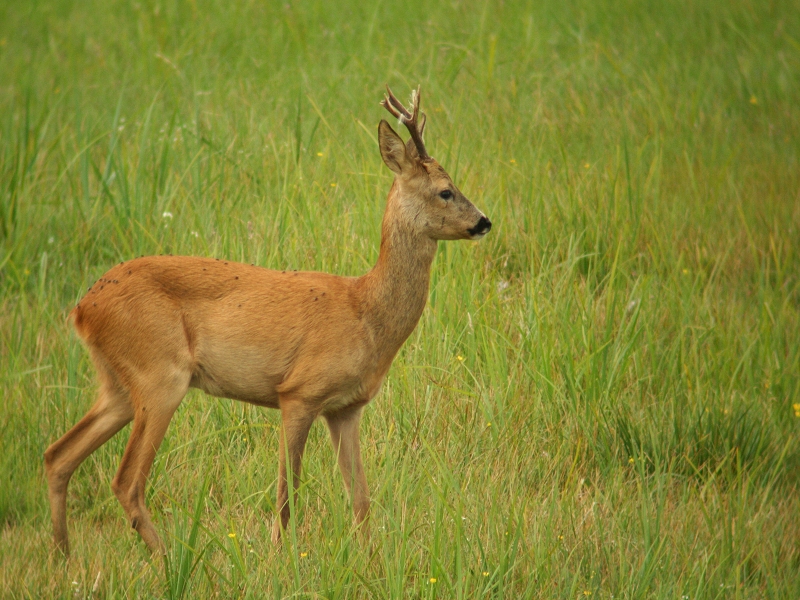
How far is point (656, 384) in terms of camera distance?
5.73 metres

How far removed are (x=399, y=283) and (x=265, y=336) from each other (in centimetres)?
68

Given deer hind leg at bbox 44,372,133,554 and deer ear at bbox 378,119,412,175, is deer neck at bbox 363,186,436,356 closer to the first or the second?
deer ear at bbox 378,119,412,175

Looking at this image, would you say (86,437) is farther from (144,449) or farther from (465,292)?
(465,292)

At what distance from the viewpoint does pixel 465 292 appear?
19.4 feet

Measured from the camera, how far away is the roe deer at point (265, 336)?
4.51 m

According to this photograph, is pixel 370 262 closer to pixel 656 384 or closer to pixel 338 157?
pixel 338 157

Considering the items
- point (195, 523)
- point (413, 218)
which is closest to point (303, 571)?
point (195, 523)

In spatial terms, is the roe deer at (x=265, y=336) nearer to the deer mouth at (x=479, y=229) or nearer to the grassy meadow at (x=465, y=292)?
the deer mouth at (x=479, y=229)

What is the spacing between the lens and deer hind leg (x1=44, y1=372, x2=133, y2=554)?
470 cm

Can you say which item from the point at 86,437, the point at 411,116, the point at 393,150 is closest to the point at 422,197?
the point at 393,150

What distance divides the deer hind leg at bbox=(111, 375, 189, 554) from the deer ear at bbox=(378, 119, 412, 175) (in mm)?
1404

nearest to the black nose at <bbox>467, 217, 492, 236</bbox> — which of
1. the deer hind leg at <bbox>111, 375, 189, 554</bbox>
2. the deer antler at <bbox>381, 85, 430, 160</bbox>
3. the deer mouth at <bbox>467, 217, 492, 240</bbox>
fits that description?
the deer mouth at <bbox>467, 217, 492, 240</bbox>

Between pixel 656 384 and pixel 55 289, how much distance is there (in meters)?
3.88

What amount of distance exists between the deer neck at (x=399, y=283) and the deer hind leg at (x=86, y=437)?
126 cm
